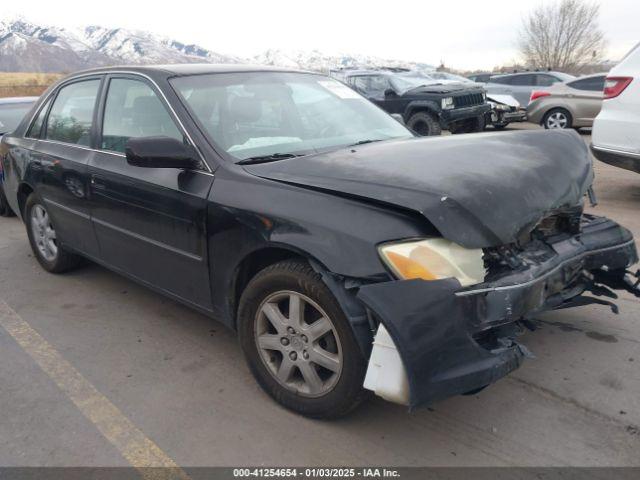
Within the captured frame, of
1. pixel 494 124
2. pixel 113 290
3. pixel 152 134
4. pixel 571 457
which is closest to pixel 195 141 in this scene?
pixel 152 134

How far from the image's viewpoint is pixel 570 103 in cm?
1316

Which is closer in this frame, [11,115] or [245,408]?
[245,408]

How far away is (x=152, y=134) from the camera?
3496mm

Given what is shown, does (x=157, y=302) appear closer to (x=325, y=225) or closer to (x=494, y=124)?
(x=325, y=225)

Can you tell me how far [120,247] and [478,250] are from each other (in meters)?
2.42

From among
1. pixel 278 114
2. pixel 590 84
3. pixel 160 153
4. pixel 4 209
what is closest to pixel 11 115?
pixel 4 209

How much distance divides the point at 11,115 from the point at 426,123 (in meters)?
7.47

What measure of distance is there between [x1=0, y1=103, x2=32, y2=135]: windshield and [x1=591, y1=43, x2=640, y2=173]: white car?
23.4 ft

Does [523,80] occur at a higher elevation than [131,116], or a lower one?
lower

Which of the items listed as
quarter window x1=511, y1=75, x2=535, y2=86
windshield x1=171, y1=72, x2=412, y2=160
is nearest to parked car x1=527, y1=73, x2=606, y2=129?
quarter window x1=511, y1=75, x2=535, y2=86

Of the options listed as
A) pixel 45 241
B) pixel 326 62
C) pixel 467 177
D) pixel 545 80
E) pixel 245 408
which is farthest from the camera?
pixel 326 62

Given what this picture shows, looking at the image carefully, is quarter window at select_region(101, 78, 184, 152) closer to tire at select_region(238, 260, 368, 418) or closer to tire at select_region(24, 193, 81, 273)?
tire at select_region(238, 260, 368, 418)

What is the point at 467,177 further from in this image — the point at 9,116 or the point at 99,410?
the point at 9,116

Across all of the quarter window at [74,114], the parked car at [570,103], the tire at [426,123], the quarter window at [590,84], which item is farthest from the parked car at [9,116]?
the quarter window at [590,84]
